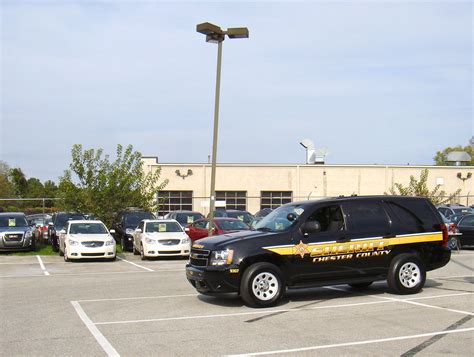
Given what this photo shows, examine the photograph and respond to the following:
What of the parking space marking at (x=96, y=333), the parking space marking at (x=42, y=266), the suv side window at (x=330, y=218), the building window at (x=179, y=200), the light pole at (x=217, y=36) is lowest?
the parking space marking at (x=42, y=266)

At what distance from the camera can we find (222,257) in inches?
436

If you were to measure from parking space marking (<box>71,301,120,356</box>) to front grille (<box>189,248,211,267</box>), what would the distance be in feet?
7.21

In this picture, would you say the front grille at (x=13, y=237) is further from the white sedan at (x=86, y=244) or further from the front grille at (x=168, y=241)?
the front grille at (x=168, y=241)

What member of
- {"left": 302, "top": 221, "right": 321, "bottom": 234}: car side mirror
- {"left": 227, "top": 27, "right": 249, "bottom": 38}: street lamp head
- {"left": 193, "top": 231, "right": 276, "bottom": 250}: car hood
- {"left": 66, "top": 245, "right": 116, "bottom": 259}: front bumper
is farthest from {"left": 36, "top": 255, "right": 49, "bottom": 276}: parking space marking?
{"left": 227, "top": 27, "right": 249, "bottom": 38}: street lamp head

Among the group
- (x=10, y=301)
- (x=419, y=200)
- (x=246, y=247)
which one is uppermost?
(x=419, y=200)

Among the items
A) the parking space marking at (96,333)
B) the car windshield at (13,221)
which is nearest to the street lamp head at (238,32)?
the car windshield at (13,221)

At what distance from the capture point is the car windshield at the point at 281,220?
38.4ft

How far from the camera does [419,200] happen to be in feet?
42.2

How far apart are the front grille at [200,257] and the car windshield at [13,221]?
16.0 metres

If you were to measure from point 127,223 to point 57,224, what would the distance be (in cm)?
313

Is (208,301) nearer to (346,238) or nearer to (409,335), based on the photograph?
(346,238)

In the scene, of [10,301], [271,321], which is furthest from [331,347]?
[10,301]

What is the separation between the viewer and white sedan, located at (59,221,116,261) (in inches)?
859

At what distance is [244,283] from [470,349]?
419cm
